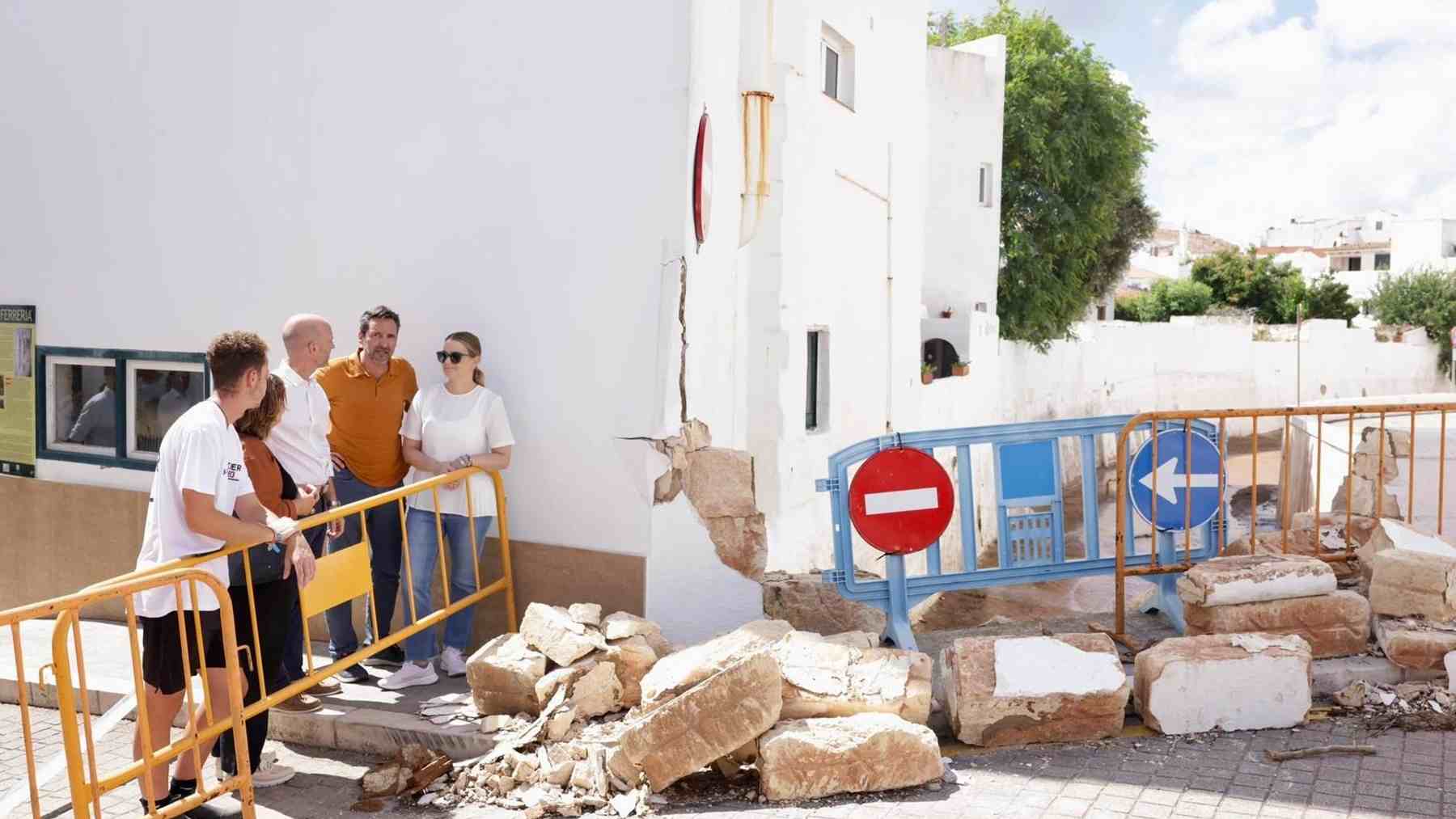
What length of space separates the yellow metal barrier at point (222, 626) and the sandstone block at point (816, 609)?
1.51 meters

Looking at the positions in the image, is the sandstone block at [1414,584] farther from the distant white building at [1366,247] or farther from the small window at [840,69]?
the distant white building at [1366,247]

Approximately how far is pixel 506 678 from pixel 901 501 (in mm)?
2100

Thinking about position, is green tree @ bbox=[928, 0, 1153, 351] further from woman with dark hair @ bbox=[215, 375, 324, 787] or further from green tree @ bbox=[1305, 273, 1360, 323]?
green tree @ bbox=[1305, 273, 1360, 323]

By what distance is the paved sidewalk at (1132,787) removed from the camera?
4.30m

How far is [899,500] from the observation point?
5848 mm

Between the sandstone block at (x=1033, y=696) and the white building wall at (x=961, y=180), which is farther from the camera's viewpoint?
the white building wall at (x=961, y=180)

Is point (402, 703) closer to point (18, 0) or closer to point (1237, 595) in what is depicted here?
point (1237, 595)

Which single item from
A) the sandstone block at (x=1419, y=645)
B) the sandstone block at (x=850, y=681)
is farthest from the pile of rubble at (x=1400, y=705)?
the sandstone block at (x=850, y=681)

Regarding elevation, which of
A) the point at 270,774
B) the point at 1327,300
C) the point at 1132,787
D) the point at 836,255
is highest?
the point at 1327,300

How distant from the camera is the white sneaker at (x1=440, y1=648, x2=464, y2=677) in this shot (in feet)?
20.1

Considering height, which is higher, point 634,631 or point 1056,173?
point 1056,173

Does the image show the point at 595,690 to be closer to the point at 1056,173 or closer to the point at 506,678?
the point at 506,678

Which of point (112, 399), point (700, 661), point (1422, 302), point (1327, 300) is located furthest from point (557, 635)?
point (1422, 302)

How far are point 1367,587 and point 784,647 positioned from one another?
328 centimetres
